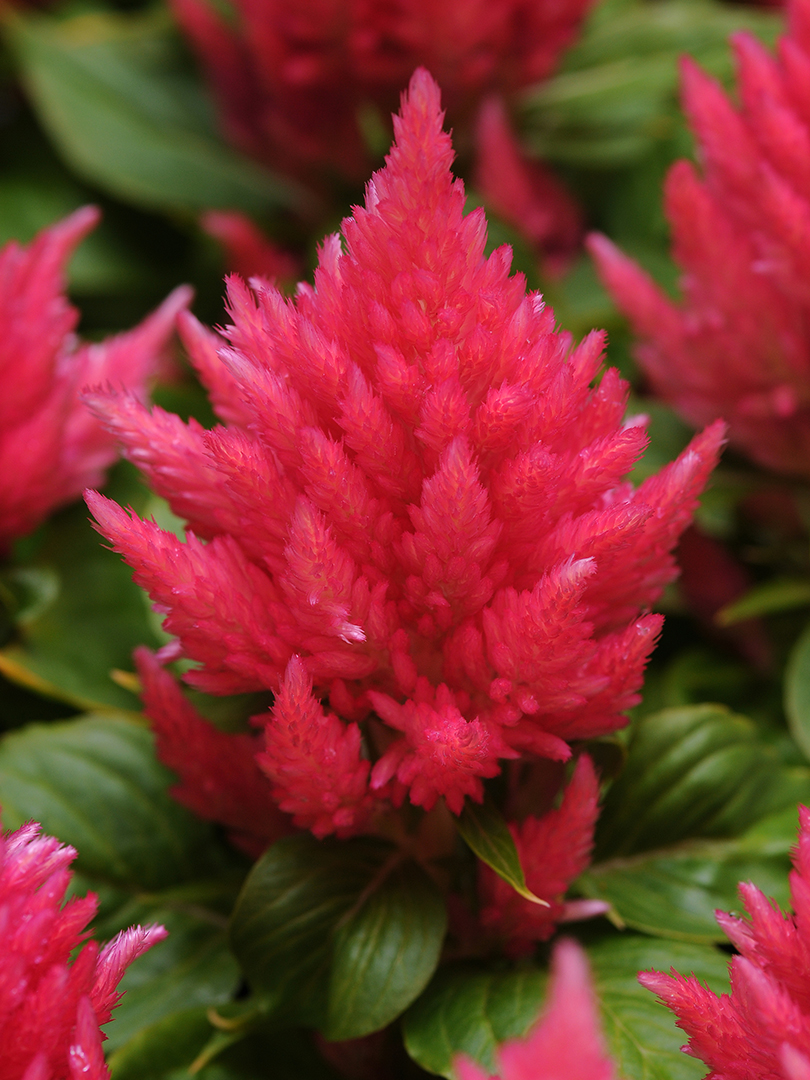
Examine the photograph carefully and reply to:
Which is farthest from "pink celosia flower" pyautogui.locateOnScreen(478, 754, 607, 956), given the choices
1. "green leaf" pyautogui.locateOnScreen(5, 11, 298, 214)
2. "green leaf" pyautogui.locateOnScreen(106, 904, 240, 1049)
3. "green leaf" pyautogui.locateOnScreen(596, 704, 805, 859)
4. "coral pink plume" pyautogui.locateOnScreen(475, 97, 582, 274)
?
"green leaf" pyautogui.locateOnScreen(5, 11, 298, 214)

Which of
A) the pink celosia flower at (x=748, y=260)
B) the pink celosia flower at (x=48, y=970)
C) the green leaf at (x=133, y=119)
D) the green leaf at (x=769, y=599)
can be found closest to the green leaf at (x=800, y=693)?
the green leaf at (x=769, y=599)

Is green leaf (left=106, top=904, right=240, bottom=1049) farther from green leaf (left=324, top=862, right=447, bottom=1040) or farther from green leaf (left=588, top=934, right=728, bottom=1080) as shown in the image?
green leaf (left=588, top=934, right=728, bottom=1080)

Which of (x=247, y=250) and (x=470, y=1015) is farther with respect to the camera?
(x=247, y=250)

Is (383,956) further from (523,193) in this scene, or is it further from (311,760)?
(523,193)

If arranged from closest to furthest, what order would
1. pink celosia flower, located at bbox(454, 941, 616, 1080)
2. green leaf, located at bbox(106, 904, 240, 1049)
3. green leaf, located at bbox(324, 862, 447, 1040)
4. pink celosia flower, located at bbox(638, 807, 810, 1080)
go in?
pink celosia flower, located at bbox(454, 941, 616, 1080) < pink celosia flower, located at bbox(638, 807, 810, 1080) < green leaf, located at bbox(324, 862, 447, 1040) < green leaf, located at bbox(106, 904, 240, 1049)

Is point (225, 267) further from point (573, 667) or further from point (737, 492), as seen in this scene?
point (573, 667)

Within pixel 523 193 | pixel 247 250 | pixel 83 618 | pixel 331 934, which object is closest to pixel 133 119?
pixel 247 250

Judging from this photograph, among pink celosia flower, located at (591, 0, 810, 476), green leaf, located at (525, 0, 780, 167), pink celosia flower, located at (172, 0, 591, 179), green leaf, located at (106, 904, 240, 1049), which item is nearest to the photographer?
Answer: green leaf, located at (106, 904, 240, 1049)

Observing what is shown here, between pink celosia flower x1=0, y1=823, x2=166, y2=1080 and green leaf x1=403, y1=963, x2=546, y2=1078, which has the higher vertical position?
pink celosia flower x1=0, y1=823, x2=166, y2=1080
